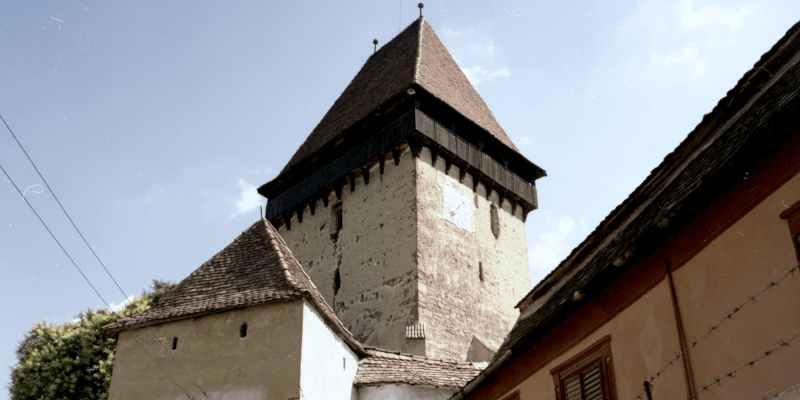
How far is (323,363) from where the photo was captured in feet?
43.7

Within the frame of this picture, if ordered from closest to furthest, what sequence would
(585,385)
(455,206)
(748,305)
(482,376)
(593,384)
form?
1. (748,305)
2. (593,384)
3. (585,385)
4. (482,376)
5. (455,206)

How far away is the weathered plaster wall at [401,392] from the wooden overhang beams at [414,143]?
848cm

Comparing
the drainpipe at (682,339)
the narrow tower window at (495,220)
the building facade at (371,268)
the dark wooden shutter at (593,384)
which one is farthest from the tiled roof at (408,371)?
the drainpipe at (682,339)

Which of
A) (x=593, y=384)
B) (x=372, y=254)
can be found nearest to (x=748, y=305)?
→ (x=593, y=384)

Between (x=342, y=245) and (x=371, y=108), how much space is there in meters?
4.54

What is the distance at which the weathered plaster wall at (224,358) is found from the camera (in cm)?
1224

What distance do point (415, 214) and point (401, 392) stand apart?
685cm

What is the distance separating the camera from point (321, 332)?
13.4 m

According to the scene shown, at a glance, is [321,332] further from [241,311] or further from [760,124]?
[760,124]

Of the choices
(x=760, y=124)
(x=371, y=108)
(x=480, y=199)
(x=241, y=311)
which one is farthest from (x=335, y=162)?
(x=760, y=124)

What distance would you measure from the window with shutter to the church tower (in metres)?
9.96

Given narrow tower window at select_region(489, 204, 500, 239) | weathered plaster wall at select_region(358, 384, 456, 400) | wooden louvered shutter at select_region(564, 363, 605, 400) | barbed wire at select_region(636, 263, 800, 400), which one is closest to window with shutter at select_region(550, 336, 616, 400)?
wooden louvered shutter at select_region(564, 363, 605, 400)

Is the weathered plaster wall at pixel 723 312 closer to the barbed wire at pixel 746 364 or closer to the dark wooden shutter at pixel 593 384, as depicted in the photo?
the barbed wire at pixel 746 364

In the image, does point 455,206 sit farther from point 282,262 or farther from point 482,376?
point 482,376
